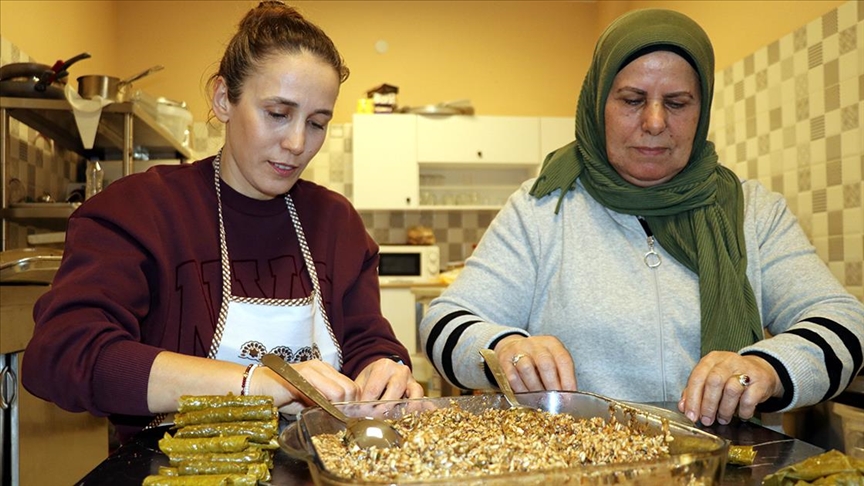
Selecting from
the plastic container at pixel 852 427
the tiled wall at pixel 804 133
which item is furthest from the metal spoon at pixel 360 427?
the tiled wall at pixel 804 133

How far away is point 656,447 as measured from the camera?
839 mm

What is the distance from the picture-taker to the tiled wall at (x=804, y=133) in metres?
2.86

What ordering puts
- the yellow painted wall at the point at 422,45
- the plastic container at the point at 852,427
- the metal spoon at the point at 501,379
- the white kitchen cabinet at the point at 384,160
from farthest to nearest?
the yellow painted wall at the point at 422,45 → the white kitchen cabinet at the point at 384,160 → the plastic container at the point at 852,427 → the metal spoon at the point at 501,379

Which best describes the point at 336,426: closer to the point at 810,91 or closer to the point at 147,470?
the point at 147,470

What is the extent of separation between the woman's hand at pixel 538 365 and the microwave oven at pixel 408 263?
13.4 ft

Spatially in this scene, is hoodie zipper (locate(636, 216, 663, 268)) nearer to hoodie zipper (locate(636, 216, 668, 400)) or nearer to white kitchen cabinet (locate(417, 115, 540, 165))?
hoodie zipper (locate(636, 216, 668, 400))

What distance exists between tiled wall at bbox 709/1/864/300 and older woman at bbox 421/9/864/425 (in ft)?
4.84

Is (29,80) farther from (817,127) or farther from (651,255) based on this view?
(817,127)

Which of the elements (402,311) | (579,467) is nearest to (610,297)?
(579,467)

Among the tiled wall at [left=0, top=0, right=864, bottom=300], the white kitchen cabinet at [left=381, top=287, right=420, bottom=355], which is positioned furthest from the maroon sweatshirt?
the white kitchen cabinet at [left=381, top=287, right=420, bottom=355]

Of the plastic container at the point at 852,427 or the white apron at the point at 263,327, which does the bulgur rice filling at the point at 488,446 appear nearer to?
the white apron at the point at 263,327

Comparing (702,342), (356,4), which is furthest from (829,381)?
(356,4)

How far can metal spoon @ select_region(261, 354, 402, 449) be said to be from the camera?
2.87 feet

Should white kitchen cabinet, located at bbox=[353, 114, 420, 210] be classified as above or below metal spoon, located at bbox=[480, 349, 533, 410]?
above
